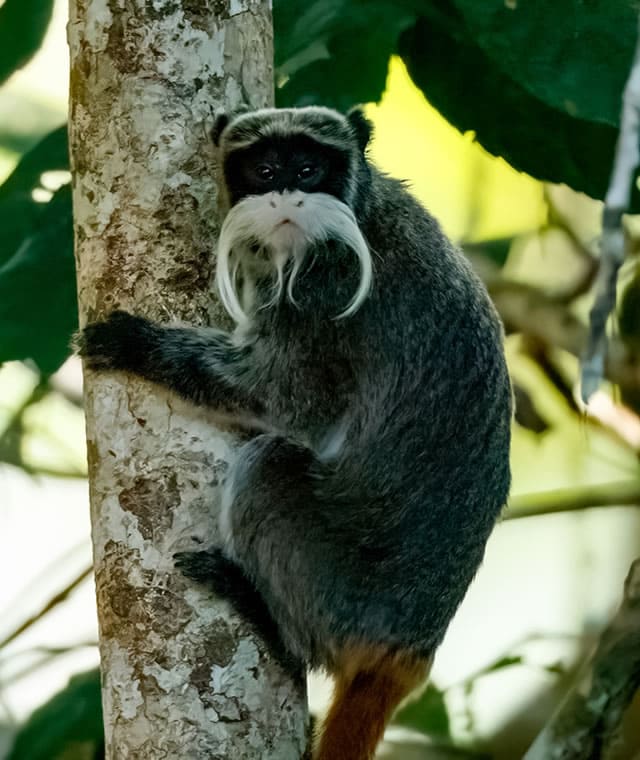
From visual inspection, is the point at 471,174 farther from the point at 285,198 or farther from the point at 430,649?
the point at 430,649

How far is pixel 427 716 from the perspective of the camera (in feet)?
10.8

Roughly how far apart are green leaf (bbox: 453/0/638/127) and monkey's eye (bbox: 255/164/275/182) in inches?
26.1

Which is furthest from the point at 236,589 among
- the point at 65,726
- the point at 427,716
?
the point at 427,716

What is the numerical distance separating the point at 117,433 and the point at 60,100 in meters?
1.95

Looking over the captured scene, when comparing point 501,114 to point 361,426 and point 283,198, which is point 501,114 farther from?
point 361,426

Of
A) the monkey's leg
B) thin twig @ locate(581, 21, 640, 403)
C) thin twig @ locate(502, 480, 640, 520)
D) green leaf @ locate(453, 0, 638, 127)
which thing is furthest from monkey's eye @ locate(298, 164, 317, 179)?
thin twig @ locate(502, 480, 640, 520)

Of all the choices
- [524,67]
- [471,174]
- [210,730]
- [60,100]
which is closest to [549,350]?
[471,174]

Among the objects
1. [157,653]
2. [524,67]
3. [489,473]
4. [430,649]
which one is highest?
[524,67]

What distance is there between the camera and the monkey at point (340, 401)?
194 cm

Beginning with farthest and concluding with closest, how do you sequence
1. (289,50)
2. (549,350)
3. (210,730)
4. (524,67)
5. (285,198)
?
(549,350) < (289,50) < (524,67) < (285,198) < (210,730)

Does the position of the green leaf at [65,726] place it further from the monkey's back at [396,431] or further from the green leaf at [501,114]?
the green leaf at [501,114]

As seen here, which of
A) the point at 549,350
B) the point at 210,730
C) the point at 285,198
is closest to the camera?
the point at 210,730

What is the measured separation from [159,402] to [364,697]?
26.1 inches

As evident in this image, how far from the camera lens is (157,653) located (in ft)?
5.84
